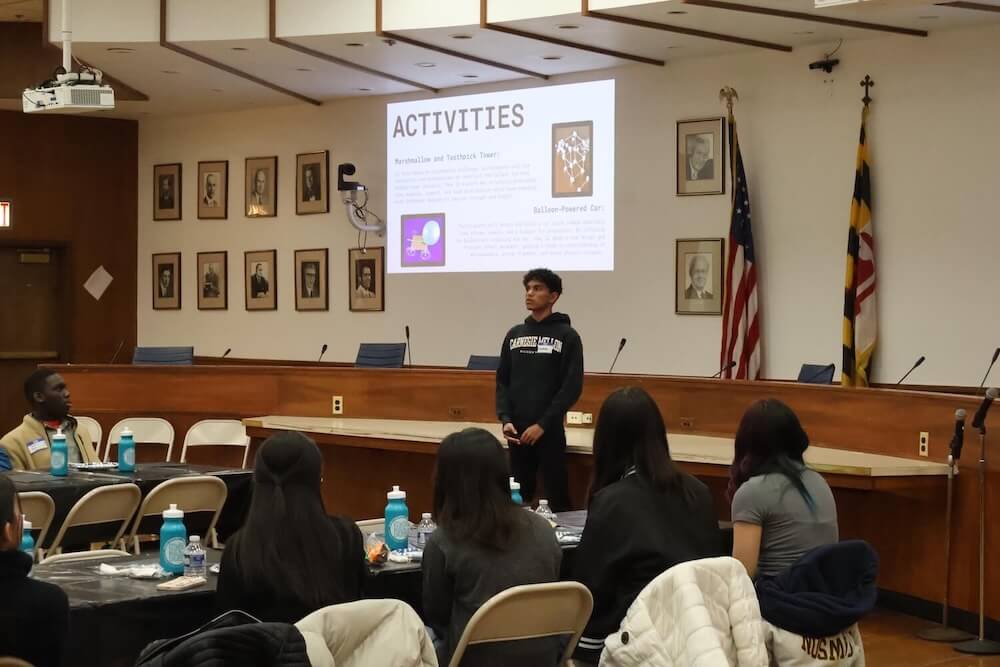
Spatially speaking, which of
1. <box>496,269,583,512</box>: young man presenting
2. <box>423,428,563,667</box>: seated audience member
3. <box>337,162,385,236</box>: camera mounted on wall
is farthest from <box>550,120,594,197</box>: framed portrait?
<box>423,428,563,667</box>: seated audience member

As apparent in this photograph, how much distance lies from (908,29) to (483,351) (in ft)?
15.0

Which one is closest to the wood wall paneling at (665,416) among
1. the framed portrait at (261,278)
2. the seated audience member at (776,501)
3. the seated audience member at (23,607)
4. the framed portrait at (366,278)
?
the seated audience member at (776,501)

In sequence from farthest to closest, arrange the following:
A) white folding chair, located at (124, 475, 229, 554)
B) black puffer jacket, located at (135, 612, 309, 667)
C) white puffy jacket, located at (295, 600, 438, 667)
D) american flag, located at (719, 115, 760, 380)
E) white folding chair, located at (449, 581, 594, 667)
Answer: american flag, located at (719, 115, 760, 380)
white folding chair, located at (124, 475, 229, 554)
white folding chair, located at (449, 581, 594, 667)
white puffy jacket, located at (295, 600, 438, 667)
black puffer jacket, located at (135, 612, 309, 667)

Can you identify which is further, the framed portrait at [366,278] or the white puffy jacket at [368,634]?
the framed portrait at [366,278]

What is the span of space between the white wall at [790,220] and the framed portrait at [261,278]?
2.01 ft

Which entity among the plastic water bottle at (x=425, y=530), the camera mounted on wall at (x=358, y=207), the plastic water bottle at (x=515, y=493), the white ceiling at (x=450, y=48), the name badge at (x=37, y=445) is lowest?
the plastic water bottle at (x=425, y=530)

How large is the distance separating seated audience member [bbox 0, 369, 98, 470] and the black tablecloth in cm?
20

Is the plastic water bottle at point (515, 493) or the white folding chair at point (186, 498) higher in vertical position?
the plastic water bottle at point (515, 493)

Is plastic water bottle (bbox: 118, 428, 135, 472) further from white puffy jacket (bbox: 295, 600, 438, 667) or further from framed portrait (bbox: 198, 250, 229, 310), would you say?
framed portrait (bbox: 198, 250, 229, 310)

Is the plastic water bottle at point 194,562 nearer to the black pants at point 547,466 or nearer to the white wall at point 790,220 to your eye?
the black pants at point 547,466

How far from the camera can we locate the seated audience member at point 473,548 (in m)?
3.35

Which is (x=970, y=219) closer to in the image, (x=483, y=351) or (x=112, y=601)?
(x=483, y=351)

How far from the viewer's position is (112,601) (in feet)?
11.8

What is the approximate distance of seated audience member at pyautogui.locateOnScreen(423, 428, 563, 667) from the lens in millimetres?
3354
